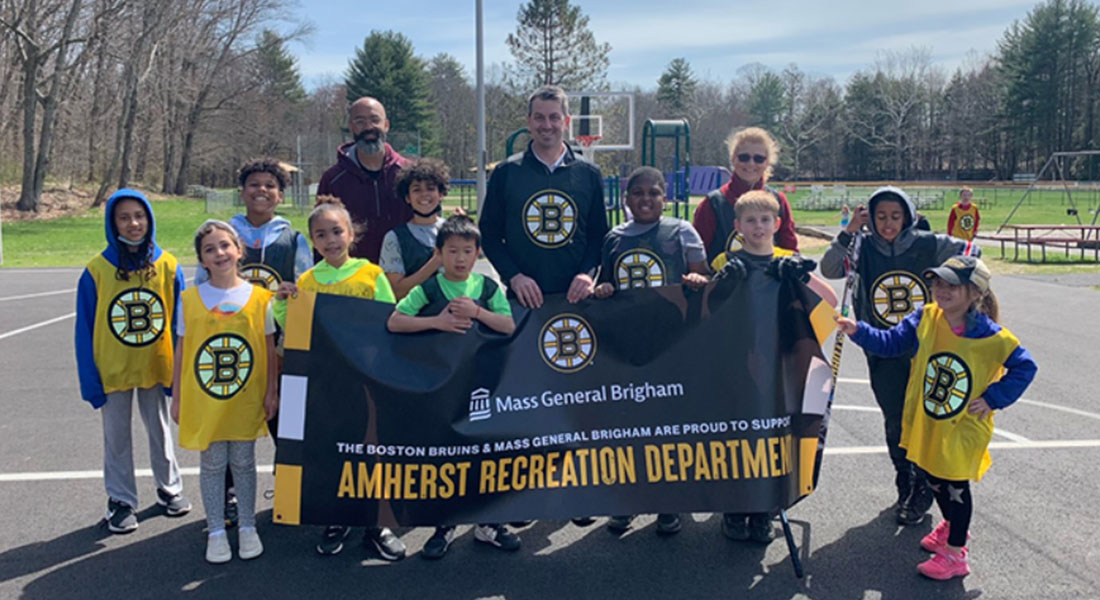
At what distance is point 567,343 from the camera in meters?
4.35

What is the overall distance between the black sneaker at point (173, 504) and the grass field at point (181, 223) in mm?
16761

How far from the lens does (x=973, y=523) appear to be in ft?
15.8

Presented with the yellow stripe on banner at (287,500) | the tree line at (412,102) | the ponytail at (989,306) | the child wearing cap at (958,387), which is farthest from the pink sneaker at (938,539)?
the tree line at (412,102)

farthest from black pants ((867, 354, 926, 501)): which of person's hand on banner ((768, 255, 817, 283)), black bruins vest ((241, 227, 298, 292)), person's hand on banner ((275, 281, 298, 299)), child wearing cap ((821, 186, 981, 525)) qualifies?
black bruins vest ((241, 227, 298, 292))

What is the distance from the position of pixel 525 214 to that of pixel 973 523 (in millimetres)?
3113

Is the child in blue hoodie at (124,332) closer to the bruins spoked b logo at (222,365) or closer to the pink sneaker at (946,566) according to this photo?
the bruins spoked b logo at (222,365)

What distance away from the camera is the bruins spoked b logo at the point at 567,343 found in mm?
4324

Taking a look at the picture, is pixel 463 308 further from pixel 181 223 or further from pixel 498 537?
pixel 181 223

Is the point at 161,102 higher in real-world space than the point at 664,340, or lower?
higher

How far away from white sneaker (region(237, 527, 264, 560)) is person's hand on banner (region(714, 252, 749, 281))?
9.06ft

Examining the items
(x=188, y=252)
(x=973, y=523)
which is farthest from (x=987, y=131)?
(x=973, y=523)

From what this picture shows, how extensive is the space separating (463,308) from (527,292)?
0.41 m

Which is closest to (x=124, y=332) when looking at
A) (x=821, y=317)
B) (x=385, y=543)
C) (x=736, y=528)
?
(x=385, y=543)

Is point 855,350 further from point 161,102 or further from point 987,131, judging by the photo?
point 987,131
